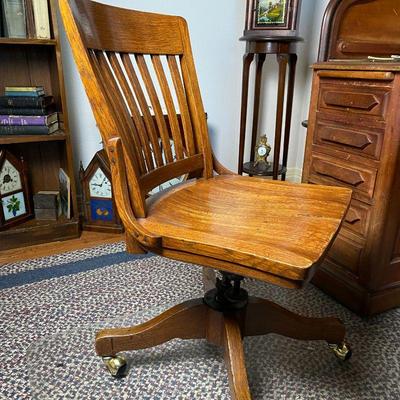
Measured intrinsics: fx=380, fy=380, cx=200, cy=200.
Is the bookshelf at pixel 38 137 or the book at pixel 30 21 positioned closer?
the book at pixel 30 21

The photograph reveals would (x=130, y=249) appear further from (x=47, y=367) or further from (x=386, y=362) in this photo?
(x=386, y=362)

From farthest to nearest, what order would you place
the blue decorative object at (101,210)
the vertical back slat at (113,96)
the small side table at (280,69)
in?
the blue decorative object at (101,210) < the small side table at (280,69) < the vertical back slat at (113,96)

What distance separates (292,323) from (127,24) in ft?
2.80

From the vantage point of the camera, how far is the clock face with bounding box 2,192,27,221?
5.40 feet

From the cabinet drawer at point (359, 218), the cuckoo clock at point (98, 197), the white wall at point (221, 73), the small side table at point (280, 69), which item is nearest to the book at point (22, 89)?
the white wall at point (221, 73)

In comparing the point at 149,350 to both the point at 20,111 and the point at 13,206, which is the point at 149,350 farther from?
the point at 20,111

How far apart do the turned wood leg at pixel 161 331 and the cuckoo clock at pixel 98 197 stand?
2.91 ft

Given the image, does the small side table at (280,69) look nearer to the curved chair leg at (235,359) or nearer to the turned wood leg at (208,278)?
the turned wood leg at (208,278)

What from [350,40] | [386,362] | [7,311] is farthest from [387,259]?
[7,311]

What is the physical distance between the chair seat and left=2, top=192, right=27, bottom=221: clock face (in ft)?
3.32

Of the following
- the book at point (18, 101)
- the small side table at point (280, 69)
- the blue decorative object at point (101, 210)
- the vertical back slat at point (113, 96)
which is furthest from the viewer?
the blue decorative object at point (101, 210)

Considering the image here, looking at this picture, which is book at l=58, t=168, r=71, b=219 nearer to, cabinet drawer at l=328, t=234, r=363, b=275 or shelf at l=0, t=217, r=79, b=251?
shelf at l=0, t=217, r=79, b=251

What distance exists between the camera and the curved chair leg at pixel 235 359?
839 millimetres

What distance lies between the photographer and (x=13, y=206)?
5.52 feet
